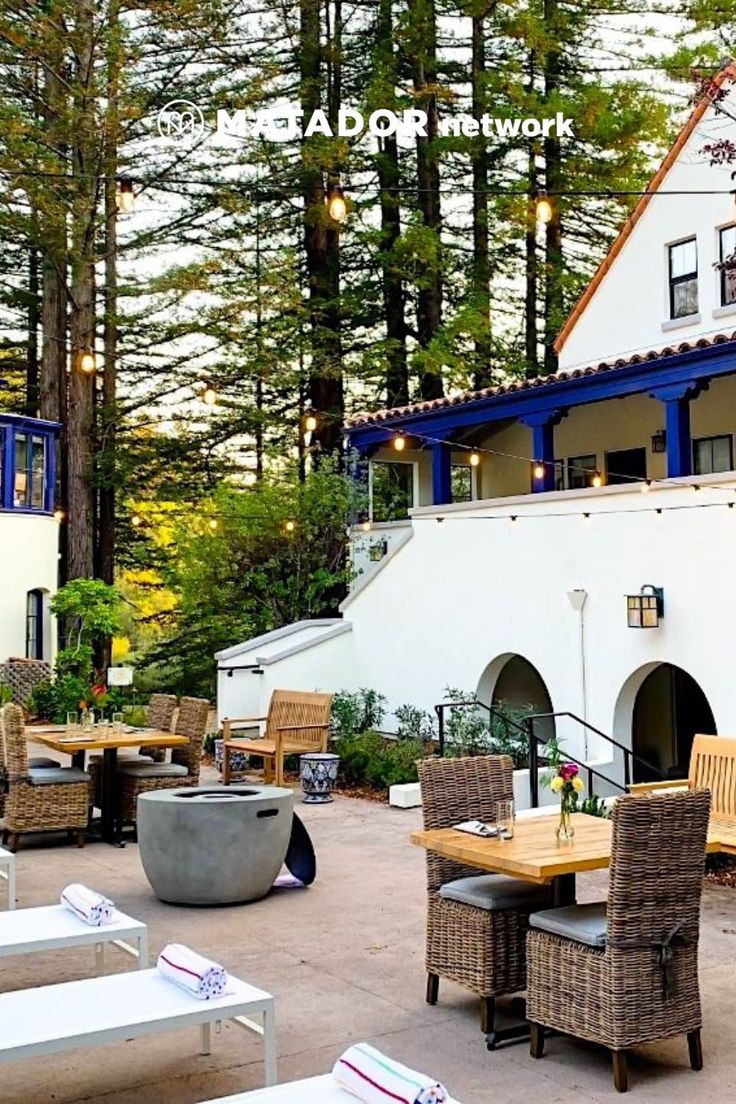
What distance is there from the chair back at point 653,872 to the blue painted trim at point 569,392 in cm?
790

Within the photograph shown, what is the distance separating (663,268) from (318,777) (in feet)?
28.7

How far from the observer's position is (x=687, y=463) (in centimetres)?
1303

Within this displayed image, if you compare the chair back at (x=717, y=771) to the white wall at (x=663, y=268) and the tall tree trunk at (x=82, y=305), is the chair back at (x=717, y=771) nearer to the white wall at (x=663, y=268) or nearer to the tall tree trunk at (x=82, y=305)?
the white wall at (x=663, y=268)

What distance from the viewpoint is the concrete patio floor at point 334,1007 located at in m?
4.99

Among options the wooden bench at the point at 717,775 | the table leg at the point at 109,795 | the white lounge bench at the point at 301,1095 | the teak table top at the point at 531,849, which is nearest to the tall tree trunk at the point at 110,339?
the table leg at the point at 109,795

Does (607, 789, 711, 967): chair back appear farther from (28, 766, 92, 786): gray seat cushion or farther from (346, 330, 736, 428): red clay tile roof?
(346, 330, 736, 428): red clay tile roof

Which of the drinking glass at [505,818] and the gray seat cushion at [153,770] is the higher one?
the drinking glass at [505,818]

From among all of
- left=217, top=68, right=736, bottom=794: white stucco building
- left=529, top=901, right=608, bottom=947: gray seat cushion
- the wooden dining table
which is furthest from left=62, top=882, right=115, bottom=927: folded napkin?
left=217, top=68, right=736, bottom=794: white stucco building

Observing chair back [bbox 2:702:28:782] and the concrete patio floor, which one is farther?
chair back [bbox 2:702:28:782]

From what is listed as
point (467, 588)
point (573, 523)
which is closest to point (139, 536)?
point (467, 588)

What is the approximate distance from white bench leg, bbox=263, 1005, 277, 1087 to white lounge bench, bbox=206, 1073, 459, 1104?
0.68 m

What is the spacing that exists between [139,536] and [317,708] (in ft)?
54.6

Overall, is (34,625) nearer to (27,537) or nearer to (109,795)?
(27,537)

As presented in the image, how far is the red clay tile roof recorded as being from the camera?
12.4 meters
